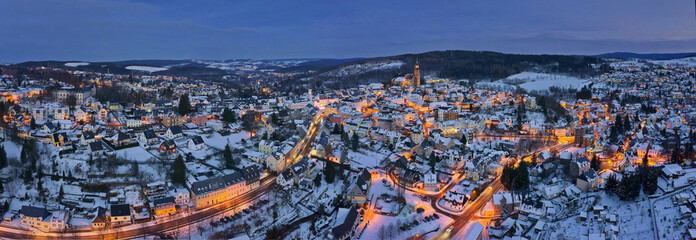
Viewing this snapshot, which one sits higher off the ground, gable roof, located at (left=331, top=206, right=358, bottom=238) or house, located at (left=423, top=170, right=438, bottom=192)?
house, located at (left=423, top=170, right=438, bottom=192)

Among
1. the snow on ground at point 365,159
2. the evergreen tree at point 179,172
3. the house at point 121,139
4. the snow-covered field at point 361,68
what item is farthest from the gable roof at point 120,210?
the snow-covered field at point 361,68

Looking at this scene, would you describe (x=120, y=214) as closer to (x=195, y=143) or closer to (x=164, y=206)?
(x=164, y=206)

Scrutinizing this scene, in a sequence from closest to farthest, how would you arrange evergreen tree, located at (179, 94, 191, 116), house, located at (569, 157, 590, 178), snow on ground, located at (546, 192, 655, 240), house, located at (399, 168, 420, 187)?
snow on ground, located at (546, 192, 655, 240)
house, located at (399, 168, 420, 187)
house, located at (569, 157, 590, 178)
evergreen tree, located at (179, 94, 191, 116)

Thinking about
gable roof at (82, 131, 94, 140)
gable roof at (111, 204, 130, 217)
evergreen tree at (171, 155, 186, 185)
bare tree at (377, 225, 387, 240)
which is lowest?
bare tree at (377, 225, 387, 240)

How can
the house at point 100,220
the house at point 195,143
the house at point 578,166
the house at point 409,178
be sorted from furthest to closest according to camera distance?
the house at point 195,143 → the house at point 578,166 → the house at point 409,178 → the house at point 100,220

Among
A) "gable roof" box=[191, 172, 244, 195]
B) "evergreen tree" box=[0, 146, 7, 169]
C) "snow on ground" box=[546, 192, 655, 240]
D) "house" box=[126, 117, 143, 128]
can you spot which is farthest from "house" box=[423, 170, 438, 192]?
"evergreen tree" box=[0, 146, 7, 169]

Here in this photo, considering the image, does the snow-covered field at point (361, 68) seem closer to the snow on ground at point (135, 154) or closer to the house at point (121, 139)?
the house at point (121, 139)

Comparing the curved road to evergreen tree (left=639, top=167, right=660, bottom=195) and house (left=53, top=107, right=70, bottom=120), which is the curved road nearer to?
house (left=53, top=107, right=70, bottom=120)
